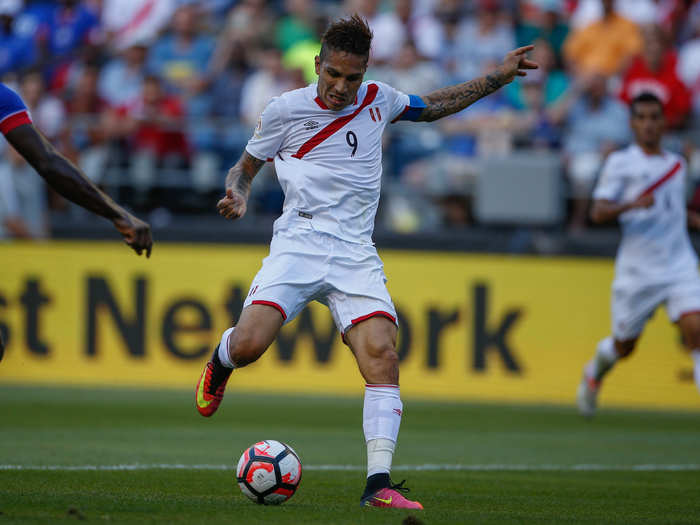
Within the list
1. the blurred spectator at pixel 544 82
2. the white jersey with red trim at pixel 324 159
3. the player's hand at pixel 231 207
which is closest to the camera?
the player's hand at pixel 231 207

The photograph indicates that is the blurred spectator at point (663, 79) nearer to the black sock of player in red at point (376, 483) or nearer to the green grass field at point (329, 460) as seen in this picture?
the green grass field at point (329, 460)

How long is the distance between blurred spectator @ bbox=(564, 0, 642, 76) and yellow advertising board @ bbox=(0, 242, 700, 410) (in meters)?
3.39

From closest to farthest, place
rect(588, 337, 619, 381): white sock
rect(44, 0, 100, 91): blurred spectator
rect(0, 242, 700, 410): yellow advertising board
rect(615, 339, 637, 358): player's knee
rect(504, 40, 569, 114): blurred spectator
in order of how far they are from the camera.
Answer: rect(615, 339, 637, 358): player's knee
rect(588, 337, 619, 381): white sock
rect(0, 242, 700, 410): yellow advertising board
rect(504, 40, 569, 114): blurred spectator
rect(44, 0, 100, 91): blurred spectator

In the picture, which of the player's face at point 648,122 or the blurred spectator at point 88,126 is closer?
the player's face at point 648,122

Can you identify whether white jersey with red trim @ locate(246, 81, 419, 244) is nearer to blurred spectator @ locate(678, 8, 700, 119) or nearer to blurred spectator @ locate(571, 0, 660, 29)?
blurred spectator @ locate(678, 8, 700, 119)

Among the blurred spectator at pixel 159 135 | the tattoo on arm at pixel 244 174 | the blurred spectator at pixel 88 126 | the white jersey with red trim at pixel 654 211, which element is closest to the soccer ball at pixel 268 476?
the tattoo on arm at pixel 244 174

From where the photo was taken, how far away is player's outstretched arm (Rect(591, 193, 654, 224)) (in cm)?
1009

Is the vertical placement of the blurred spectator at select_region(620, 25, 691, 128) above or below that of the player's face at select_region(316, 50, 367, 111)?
above

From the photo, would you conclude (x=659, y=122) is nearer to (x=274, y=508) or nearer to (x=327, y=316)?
(x=327, y=316)

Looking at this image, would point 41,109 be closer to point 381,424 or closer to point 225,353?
point 225,353

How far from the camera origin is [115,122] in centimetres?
1562

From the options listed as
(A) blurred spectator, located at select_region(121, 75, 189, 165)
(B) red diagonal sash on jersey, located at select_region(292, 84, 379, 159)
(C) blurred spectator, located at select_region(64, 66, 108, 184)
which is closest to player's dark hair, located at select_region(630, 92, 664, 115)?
(B) red diagonal sash on jersey, located at select_region(292, 84, 379, 159)

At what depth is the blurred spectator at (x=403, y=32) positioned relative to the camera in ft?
55.0

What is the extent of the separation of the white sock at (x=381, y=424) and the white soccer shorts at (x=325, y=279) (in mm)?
410
